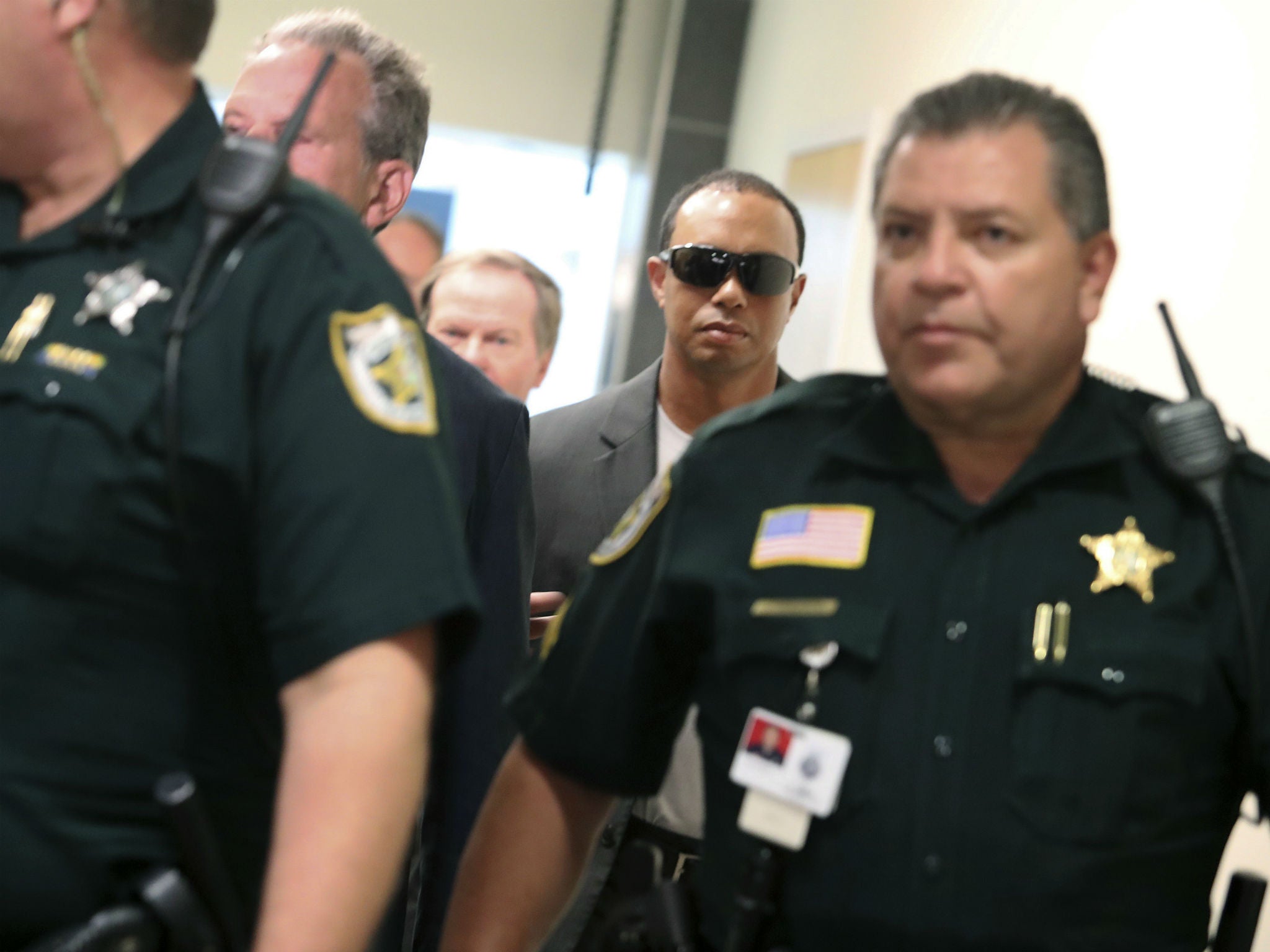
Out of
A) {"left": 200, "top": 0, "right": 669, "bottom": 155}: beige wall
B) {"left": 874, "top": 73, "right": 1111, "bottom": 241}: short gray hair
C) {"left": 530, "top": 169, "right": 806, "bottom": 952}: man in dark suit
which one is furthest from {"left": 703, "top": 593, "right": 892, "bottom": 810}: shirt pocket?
{"left": 200, "top": 0, "right": 669, "bottom": 155}: beige wall

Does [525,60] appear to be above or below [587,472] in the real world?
above

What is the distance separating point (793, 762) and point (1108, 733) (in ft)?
0.90

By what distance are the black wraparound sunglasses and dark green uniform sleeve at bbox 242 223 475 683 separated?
1.41 metres

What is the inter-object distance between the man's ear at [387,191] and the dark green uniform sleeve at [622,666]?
2.36 ft

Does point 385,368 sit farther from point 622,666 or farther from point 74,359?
point 622,666

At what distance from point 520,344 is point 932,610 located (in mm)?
2002

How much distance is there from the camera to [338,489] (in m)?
1.09

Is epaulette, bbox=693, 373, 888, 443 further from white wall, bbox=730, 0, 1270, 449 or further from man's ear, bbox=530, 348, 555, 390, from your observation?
man's ear, bbox=530, 348, 555, 390

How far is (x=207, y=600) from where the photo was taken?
112 cm

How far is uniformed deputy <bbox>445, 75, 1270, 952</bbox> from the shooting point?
4.03ft

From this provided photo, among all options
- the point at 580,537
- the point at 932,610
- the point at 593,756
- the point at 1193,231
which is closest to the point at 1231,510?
the point at 932,610

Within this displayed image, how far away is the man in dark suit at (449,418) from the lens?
1.84 meters

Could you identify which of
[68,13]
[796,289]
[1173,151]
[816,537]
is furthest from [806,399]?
[1173,151]

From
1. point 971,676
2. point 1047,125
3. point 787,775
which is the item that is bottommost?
point 787,775
